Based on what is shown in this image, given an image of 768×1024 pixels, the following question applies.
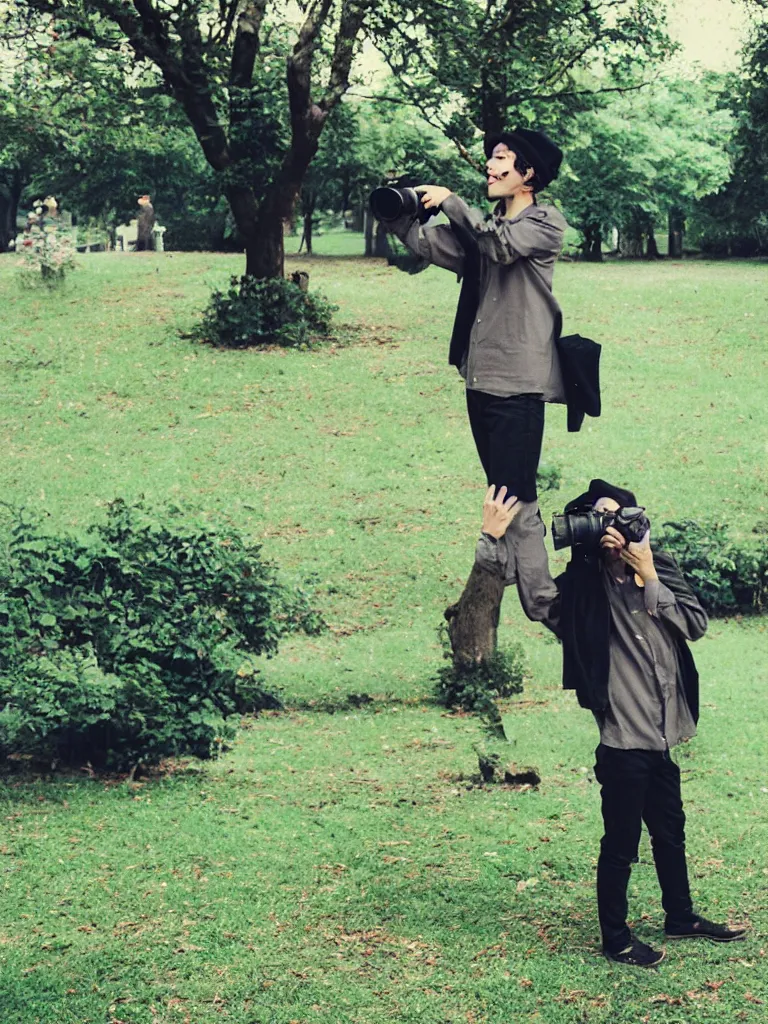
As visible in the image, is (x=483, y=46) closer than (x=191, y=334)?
Yes

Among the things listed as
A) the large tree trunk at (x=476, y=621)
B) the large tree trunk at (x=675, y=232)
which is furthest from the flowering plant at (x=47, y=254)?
the large tree trunk at (x=675, y=232)

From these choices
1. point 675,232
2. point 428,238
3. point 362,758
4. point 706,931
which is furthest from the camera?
point 675,232

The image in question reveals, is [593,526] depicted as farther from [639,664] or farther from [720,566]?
[720,566]

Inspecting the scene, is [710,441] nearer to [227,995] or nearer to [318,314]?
[318,314]

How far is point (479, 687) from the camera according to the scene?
1273 cm

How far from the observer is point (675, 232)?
53.0 metres

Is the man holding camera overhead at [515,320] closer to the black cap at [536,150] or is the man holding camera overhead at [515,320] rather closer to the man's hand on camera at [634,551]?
the black cap at [536,150]

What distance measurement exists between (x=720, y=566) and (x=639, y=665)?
930cm

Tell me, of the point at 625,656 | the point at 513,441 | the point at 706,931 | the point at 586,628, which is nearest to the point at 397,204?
the point at 513,441

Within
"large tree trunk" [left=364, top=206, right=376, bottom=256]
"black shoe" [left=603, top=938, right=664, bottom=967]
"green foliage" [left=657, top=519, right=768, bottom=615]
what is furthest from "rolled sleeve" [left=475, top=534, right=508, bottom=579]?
"large tree trunk" [left=364, top=206, right=376, bottom=256]

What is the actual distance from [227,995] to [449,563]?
10.5m

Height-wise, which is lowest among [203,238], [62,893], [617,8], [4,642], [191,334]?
[62,893]

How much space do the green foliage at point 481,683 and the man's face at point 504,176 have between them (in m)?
6.83

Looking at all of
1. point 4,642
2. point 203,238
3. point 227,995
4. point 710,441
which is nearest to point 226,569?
point 4,642
